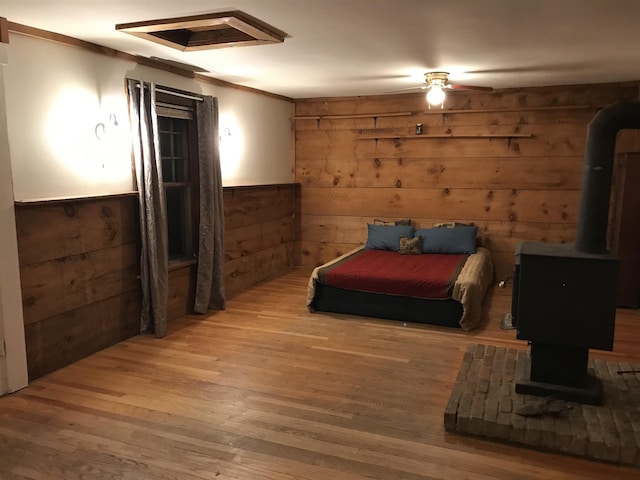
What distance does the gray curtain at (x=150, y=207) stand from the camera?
3943 millimetres

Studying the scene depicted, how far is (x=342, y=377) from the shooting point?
3354mm

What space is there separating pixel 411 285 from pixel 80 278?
8.87ft

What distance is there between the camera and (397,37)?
339cm

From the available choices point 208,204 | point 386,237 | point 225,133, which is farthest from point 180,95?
point 386,237

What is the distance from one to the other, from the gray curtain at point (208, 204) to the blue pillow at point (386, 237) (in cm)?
198

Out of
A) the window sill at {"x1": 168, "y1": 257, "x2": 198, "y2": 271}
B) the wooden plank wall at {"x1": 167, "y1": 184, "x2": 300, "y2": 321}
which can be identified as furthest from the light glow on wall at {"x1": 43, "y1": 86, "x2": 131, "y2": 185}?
the wooden plank wall at {"x1": 167, "y1": 184, "x2": 300, "y2": 321}

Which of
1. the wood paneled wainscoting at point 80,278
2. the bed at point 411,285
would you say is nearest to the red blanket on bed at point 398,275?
the bed at point 411,285

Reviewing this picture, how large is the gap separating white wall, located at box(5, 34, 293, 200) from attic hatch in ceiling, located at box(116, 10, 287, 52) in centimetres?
61

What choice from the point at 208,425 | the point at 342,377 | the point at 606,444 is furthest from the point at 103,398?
the point at 606,444

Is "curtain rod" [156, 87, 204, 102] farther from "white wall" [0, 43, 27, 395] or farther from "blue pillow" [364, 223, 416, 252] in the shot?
"blue pillow" [364, 223, 416, 252]

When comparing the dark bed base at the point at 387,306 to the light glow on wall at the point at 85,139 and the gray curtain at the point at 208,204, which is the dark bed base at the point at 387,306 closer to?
the gray curtain at the point at 208,204

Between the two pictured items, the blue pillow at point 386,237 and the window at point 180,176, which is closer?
the window at point 180,176

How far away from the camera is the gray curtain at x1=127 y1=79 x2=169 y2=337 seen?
3943 millimetres

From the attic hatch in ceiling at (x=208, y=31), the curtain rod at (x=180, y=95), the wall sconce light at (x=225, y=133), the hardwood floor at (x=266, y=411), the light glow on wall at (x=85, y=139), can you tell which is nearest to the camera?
the hardwood floor at (x=266, y=411)
